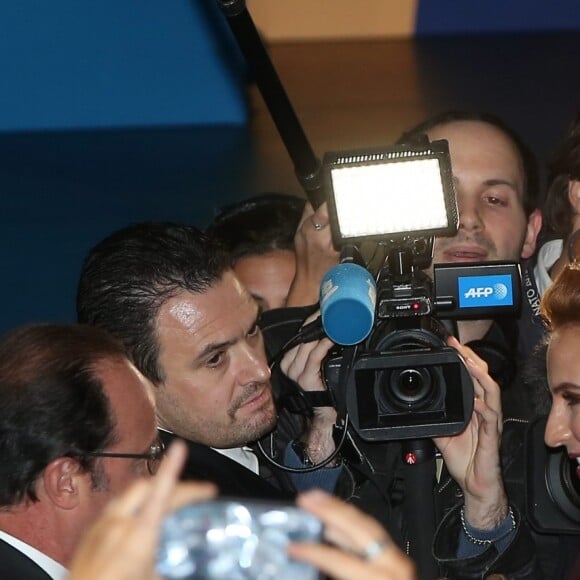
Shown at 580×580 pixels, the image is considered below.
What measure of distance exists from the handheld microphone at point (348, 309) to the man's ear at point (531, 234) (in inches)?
29.9

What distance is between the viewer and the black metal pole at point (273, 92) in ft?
6.58

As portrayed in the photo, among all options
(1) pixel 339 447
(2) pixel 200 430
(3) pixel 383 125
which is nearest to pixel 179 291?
(2) pixel 200 430

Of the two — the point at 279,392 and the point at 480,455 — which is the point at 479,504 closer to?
the point at 480,455

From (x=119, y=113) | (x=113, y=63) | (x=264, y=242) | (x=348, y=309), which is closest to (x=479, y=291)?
(x=348, y=309)

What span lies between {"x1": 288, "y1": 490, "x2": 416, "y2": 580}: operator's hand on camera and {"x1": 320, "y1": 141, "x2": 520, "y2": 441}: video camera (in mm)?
956

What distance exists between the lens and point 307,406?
219 cm

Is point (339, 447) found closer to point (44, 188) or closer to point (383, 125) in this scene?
point (44, 188)

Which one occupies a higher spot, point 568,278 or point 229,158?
point 568,278

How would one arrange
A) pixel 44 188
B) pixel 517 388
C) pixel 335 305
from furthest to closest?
pixel 44 188, pixel 517 388, pixel 335 305

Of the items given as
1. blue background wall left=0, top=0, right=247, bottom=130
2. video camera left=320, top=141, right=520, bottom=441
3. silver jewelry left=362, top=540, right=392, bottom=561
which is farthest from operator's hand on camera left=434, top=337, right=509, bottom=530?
blue background wall left=0, top=0, right=247, bottom=130

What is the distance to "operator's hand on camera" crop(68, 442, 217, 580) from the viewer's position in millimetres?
918

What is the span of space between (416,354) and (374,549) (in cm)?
101

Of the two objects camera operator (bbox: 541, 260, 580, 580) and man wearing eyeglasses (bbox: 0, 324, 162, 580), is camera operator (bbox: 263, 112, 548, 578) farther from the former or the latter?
man wearing eyeglasses (bbox: 0, 324, 162, 580)

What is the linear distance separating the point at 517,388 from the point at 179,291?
0.59 metres
